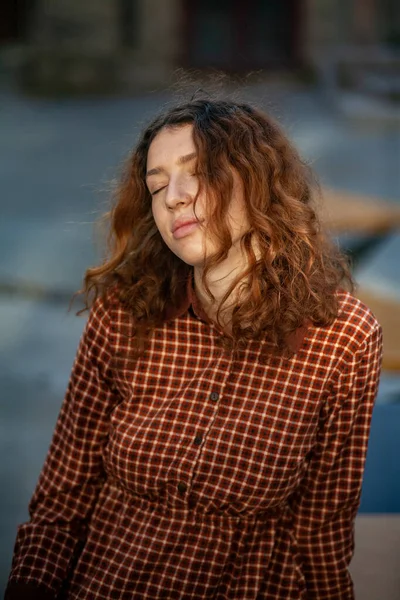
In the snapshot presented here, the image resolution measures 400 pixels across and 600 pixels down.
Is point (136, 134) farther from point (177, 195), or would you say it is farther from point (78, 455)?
point (78, 455)

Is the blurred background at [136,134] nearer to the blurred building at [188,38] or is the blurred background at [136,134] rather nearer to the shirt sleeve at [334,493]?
the blurred building at [188,38]

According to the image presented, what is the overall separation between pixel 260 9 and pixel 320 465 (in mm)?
14304

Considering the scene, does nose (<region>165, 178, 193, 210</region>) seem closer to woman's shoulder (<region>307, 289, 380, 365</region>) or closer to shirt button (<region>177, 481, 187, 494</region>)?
woman's shoulder (<region>307, 289, 380, 365</region>)

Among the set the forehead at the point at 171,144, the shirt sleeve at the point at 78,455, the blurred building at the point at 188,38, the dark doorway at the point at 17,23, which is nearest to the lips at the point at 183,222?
the forehead at the point at 171,144

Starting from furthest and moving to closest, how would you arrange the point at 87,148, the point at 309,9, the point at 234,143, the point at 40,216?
the point at 309,9, the point at 87,148, the point at 40,216, the point at 234,143

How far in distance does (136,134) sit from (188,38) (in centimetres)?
1323

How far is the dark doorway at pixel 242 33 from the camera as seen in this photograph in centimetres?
1441

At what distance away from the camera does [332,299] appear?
59.9 inches

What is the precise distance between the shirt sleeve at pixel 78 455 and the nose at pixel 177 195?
260 mm

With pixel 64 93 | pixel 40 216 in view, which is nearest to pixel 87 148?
pixel 40 216

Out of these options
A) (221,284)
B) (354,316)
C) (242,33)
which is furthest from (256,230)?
(242,33)

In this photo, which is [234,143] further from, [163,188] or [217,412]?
[217,412]

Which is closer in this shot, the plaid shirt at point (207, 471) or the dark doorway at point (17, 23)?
the plaid shirt at point (207, 471)

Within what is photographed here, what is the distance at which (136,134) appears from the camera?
5.56 feet
